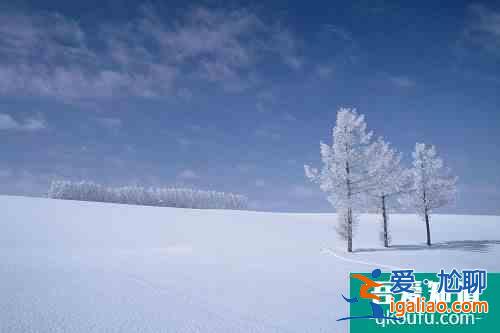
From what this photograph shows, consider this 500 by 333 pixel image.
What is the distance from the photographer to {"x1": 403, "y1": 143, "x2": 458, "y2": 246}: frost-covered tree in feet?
101

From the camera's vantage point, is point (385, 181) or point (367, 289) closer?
point (367, 289)

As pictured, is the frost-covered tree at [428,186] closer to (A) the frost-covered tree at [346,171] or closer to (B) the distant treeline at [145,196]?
(A) the frost-covered tree at [346,171]

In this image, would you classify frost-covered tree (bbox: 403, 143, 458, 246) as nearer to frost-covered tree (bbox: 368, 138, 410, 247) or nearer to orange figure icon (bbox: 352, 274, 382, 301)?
frost-covered tree (bbox: 368, 138, 410, 247)

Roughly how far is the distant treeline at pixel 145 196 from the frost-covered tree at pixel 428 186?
95014mm

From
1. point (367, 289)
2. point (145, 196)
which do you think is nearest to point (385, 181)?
point (367, 289)

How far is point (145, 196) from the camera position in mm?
118125

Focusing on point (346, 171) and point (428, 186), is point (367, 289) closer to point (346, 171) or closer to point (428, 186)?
point (346, 171)

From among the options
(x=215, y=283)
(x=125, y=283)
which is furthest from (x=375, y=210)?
(x=125, y=283)

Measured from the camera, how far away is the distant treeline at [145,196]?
10725 centimetres

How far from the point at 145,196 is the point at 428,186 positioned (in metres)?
104

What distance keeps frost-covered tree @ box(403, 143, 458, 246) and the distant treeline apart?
312ft

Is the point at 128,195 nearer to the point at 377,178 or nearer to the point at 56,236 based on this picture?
the point at 56,236

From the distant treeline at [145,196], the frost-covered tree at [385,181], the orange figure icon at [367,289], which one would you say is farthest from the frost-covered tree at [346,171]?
the distant treeline at [145,196]

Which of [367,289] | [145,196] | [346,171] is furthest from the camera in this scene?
[145,196]
